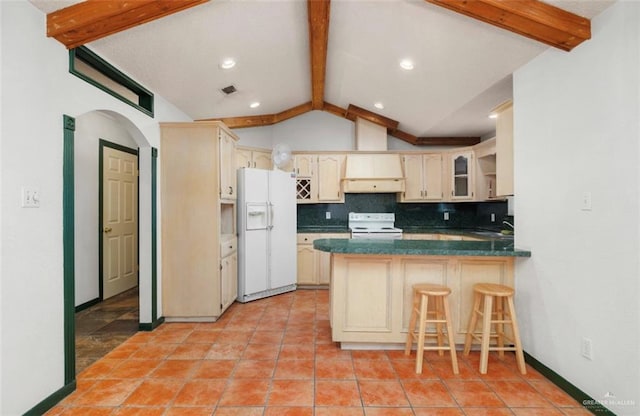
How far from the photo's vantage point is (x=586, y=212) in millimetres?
1924

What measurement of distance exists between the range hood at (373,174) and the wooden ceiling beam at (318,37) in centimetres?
129

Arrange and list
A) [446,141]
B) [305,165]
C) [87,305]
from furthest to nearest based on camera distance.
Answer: [446,141] → [305,165] → [87,305]

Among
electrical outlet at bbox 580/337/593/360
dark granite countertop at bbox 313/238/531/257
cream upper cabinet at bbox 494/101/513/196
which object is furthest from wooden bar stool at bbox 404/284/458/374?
cream upper cabinet at bbox 494/101/513/196

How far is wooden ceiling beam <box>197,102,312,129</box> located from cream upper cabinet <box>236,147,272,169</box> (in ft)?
1.37

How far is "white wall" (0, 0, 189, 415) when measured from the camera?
64.1 inches

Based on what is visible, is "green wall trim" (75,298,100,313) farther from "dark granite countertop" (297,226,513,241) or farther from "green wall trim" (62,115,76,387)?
"dark granite countertop" (297,226,513,241)

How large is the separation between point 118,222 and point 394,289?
12.8 feet

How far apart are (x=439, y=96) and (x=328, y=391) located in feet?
10.3

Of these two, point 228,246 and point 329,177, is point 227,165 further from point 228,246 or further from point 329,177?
point 329,177

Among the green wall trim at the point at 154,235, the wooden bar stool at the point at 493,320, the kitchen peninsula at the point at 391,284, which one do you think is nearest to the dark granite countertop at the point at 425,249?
the kitchen peninsula at the point at 391,284

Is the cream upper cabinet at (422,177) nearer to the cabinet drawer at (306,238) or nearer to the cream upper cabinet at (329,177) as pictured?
the cream upper cabinet at (329,177)

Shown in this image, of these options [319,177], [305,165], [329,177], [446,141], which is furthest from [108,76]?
Result: [446,141]

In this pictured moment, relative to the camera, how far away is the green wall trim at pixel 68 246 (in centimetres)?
199

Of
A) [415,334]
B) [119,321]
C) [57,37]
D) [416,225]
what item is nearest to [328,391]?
[415,334]
